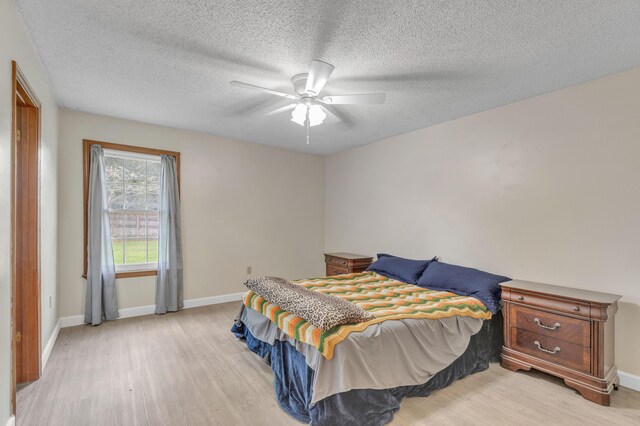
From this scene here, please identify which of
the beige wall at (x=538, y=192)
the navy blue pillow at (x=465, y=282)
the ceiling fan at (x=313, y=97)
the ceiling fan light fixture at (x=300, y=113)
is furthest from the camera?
the navy blue pillow at (x=465, y=282)

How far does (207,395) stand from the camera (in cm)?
236

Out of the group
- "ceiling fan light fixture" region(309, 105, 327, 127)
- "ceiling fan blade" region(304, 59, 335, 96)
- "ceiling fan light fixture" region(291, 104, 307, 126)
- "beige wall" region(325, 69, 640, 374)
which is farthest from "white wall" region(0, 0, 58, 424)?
"beige wall" region(325, 69, 640, 374)

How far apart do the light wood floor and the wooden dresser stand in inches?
4.9

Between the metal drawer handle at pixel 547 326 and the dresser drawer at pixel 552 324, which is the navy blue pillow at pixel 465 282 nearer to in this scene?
the dresser drawer at pixel 552 324

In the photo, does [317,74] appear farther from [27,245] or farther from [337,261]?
[337,261]

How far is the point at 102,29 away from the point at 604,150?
156 inches

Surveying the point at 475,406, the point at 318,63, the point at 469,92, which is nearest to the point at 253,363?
the point at 475,406

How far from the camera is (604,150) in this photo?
2648 mm

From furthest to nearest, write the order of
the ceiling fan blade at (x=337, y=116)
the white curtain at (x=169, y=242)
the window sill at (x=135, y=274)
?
the white curtain at (x=169, y=242)
the window sill at (x=135, y=274)
the ceiling fan blade at (x=337, y=116)

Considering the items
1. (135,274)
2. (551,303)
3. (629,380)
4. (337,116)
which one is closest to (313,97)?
(337,116)

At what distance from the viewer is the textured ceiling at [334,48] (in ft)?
→ 6.09

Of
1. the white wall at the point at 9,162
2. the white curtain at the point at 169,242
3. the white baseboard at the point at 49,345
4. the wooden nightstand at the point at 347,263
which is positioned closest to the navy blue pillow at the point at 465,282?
the wooden nightstand at the point at 347,263

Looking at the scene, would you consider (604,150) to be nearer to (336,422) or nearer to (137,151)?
(336,422)

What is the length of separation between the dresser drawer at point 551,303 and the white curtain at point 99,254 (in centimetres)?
443
